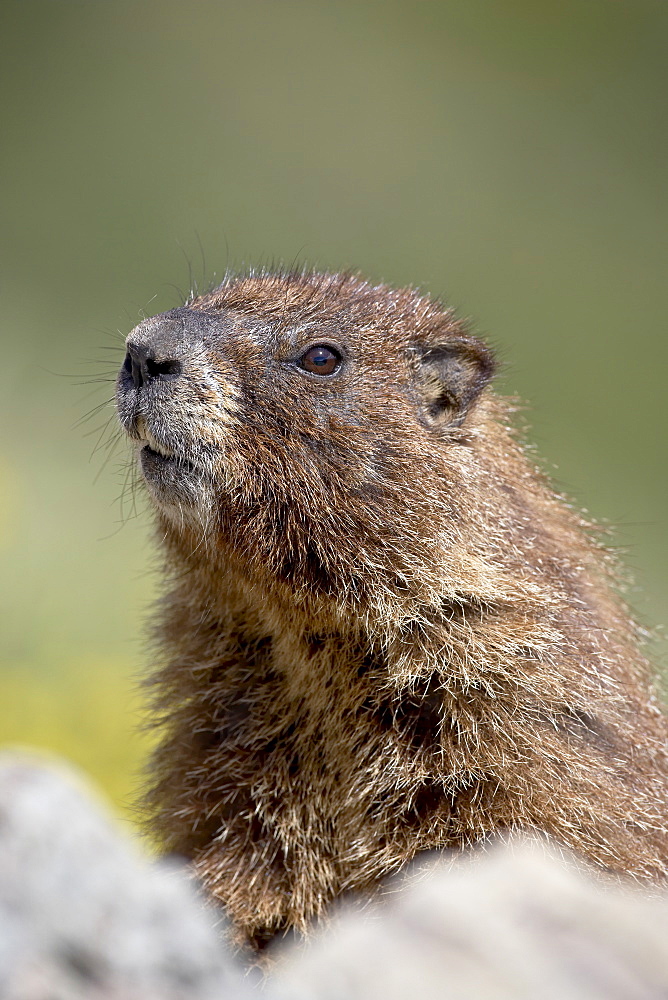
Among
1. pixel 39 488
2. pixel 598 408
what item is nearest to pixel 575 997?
pixel 39 488

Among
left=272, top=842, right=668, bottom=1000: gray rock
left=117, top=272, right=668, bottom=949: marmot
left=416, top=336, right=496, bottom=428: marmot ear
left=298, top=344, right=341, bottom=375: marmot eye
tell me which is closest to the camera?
left=272, top=842, right=668, bottom=1000: gray rock

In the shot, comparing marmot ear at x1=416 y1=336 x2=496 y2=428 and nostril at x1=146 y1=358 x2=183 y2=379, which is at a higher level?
marmot ear at x1=416 y1=336 x2=496 y2=428

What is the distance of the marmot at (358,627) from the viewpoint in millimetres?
3768

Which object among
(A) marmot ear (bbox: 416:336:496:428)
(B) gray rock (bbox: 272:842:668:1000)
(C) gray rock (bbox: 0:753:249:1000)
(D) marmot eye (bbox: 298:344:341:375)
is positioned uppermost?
(A) marmot ear (bbox: 416:336:496:428)

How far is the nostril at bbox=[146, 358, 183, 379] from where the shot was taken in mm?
3812

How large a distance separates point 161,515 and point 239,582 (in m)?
0.45

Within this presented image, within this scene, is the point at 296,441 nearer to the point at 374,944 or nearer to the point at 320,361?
the point at 320,361

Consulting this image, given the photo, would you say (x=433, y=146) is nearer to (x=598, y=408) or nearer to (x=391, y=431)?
(x=598, y=408)

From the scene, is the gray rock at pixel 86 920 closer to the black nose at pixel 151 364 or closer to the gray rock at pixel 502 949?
the gray rock at pixel 502 949

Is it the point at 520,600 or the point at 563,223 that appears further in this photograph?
the point at 563,223

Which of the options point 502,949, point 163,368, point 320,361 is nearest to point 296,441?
point 320,361

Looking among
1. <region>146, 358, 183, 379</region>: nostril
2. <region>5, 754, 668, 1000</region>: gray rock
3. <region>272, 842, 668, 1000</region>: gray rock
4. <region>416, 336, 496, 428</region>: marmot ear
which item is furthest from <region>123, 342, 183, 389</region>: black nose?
<region>272, 842, 668, 1000</region>: gray rock

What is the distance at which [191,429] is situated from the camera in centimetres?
374

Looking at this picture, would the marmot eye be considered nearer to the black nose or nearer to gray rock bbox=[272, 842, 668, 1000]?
the black nose
